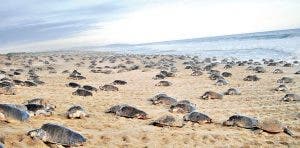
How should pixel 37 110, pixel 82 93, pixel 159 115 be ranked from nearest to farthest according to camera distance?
pixel 37 110
pixel 159 115
pixel 82 93

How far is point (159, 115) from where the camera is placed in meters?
13.4

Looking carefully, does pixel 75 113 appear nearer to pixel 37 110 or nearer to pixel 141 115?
pixel 37 110

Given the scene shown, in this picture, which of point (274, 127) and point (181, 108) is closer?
point (274, 127)

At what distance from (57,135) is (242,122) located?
518 centimetres

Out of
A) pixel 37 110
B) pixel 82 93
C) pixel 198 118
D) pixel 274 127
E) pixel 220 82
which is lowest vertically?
pixel 220 82

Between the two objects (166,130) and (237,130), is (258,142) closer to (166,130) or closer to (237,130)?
(237,130)

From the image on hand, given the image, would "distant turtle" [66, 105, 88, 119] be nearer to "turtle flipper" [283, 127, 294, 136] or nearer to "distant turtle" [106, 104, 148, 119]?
"distant turtle" [106, 104, 148, 119]

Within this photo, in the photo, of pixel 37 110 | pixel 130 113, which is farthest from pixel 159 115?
pixel 37 110

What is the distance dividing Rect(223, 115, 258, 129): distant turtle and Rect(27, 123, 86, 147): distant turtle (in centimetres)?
447

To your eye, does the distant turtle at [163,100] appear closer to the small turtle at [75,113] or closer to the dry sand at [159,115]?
the dry sand at [159,115]

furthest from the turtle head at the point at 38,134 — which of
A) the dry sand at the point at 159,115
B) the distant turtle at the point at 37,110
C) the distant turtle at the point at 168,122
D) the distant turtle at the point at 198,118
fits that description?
the distant turtle at the point at 198,118

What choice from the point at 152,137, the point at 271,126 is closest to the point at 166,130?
the point at 152,137

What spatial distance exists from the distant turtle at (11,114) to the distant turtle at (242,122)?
5411mm

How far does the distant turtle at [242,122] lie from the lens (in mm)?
11797
